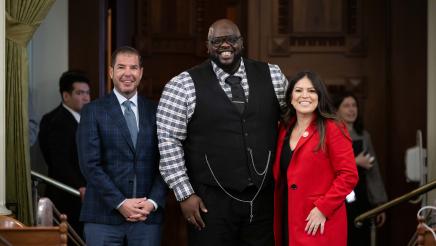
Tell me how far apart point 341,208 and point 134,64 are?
1.28m

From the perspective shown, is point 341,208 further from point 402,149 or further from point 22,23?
point 402,149

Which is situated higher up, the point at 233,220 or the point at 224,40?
the point at 224,40

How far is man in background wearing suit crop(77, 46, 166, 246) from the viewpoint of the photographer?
5.30 meters

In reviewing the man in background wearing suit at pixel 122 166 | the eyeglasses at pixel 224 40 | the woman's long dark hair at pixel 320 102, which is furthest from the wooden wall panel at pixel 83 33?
the woman's long dark hair at pixel 320 102

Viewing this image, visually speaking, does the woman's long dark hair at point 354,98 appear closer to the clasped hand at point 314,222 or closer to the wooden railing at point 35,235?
the clasped hand at point 314,222

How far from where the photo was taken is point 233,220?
5328mm

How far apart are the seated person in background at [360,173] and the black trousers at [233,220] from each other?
2.00m

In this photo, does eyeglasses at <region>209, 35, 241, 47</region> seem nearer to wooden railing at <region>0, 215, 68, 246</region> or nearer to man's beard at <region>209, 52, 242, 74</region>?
man's beard at <region>209, 52, 242, 74</region>

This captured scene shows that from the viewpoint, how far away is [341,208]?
5.27m

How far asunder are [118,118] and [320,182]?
1078 millimetres

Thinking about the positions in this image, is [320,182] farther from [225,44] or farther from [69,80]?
[69,80]

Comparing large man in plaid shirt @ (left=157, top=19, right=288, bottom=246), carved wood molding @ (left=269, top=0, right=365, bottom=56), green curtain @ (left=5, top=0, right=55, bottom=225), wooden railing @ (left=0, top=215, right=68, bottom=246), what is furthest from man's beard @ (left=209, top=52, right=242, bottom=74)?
carved wood molding @ (left=269, top=0, right=365, bottom=56)

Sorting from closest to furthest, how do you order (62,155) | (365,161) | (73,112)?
(365,161), (62,155), (73,112)

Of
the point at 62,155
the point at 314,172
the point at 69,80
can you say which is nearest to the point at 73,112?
the point at 69,80
